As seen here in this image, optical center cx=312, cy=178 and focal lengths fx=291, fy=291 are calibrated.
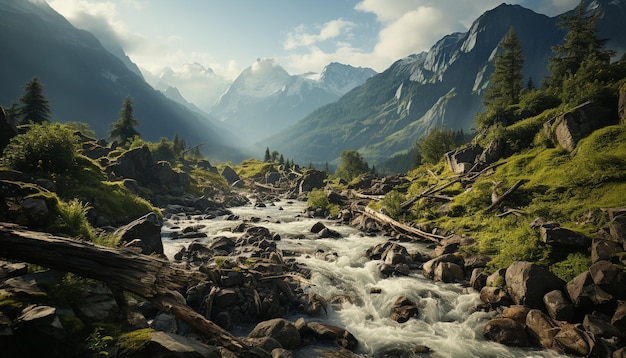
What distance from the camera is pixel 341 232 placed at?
33.9 meters

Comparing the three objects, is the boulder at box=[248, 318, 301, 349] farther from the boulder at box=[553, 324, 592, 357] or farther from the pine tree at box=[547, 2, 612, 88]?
the pine tree at box=[547, 2, 612, 88]

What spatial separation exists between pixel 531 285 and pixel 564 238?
507 centimetres

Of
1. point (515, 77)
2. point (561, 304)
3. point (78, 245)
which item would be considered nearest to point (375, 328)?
point (561, 304)

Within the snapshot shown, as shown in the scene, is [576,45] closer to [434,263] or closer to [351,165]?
[351,165]

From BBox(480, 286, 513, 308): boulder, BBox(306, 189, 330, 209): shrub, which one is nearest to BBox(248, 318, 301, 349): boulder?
BBox(480, 286, 513, 308): boulder

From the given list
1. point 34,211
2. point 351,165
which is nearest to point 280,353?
point 34,211

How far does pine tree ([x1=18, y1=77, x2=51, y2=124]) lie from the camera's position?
6431 centimetres

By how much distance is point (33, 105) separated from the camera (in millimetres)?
65125

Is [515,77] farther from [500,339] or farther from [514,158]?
[500,339]

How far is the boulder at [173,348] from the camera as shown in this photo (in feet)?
22.3

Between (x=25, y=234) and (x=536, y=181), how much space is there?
3582 centimetres

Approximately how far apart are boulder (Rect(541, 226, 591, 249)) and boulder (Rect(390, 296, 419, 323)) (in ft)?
30.3

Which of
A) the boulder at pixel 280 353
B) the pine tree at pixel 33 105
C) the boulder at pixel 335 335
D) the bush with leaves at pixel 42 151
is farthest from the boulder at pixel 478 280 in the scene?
the pine tree at pixel 33 105

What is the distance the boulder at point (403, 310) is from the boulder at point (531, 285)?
489 cm
